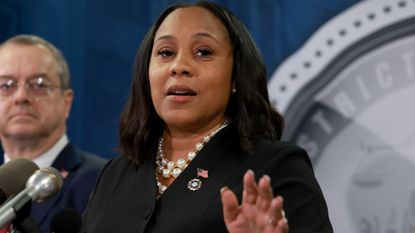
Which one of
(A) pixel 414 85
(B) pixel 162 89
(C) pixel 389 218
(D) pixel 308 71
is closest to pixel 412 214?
(C) pixel 389 218

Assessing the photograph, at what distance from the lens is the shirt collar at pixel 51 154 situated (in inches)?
135

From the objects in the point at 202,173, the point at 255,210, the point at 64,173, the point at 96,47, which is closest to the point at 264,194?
the point at 255,210

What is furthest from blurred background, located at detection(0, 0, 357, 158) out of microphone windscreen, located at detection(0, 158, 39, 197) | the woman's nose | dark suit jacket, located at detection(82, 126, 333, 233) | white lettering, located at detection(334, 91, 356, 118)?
microphone windscreen, located at detection(0, 158, 39, 197)

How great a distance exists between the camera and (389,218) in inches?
120

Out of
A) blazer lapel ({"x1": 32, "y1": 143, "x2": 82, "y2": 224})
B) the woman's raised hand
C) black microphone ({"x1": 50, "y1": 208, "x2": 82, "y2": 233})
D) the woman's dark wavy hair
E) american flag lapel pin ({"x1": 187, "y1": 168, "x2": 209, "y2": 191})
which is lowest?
black microphone ({"x1": 50, "y1": 208, "x2": 82, "y2": 233})

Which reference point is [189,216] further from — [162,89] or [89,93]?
[89,93]

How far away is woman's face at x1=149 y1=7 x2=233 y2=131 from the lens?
204cm

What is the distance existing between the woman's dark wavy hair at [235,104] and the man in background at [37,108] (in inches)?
42.6

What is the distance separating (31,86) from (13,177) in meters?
1.79

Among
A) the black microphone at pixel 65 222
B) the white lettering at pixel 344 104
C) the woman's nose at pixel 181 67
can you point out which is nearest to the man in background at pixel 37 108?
the white lettering at pixel 344 104

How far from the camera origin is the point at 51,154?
344cm

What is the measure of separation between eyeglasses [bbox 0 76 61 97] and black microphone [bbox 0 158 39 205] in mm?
1663

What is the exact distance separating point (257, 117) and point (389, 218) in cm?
118

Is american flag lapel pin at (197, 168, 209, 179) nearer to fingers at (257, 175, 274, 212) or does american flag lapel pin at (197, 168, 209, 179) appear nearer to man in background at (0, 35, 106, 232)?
fingers at (257, 175, 274, 212)
